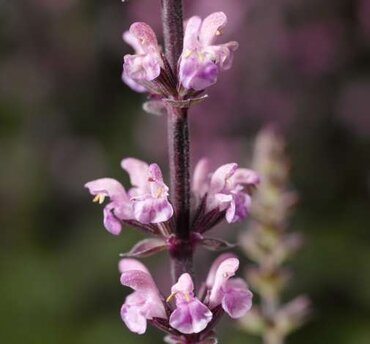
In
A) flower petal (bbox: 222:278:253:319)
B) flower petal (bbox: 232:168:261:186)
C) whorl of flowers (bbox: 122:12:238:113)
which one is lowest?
flower petal (bbox: 222:278:253:319)

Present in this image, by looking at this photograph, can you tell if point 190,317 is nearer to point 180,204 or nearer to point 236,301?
point 236,301

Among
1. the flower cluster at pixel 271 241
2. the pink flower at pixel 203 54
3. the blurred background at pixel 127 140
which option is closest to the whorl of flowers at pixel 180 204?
the pink flower at pixel 203 54

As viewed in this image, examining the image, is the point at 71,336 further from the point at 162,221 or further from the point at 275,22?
the point at 162,221

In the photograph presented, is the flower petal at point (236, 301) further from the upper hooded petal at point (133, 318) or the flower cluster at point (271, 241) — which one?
the flower cluster at point (271, 241)

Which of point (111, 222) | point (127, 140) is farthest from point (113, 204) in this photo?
point (127, 140)

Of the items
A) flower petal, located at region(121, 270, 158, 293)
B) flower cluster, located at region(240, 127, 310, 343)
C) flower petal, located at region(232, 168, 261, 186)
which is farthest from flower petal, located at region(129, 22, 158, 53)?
flower cluster, located at region(240, 127, 310, 343)

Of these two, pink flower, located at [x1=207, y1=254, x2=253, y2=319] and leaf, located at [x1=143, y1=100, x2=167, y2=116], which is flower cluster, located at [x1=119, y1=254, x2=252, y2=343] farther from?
leaf, located at [x1=143, y1=100, x2=167, y2=116]

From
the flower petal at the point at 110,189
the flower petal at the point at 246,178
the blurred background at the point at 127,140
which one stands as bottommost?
the blurred background at the point at 127,140
